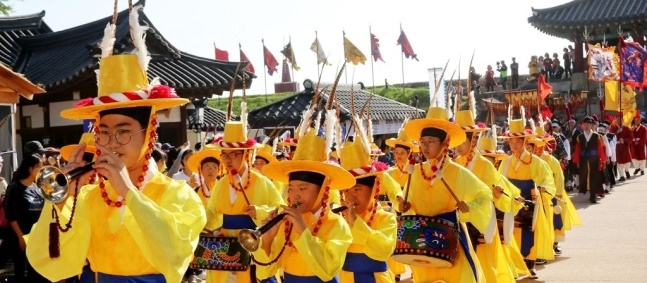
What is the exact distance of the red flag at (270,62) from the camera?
3825 centimetres

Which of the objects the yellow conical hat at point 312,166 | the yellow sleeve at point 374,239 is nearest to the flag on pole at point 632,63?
the yellow sleeve at point 374,239

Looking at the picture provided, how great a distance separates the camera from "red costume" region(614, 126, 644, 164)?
24000mm

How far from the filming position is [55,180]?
11.8 ft

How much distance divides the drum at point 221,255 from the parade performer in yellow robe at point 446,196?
4.54 feet

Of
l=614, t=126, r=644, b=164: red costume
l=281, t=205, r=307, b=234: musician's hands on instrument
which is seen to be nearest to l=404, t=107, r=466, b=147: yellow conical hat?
l=281, t=205, r=307, b=234: musician's hands on instrument

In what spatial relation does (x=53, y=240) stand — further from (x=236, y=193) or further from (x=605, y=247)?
(x=605, y=247)

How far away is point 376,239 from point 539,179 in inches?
209

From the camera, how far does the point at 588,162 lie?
1966 cm

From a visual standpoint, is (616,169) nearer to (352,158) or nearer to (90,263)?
(352,158)

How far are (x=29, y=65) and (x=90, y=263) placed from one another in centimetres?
1258

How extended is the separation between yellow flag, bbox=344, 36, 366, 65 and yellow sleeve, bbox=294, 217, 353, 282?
18919 millimetres

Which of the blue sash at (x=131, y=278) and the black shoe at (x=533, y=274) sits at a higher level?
the blue sash at (x=131, y=278)

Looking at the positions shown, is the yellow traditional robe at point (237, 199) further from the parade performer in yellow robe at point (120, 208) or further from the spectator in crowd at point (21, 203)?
the parade performer in yellow robe at point (120, 208)

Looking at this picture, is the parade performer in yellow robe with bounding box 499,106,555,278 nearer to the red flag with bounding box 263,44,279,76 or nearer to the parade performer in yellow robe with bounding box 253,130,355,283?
the parade performer in yellow robe with bounding box 253,130,355,283
